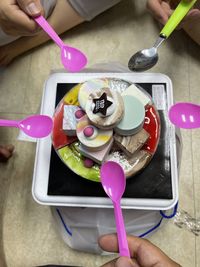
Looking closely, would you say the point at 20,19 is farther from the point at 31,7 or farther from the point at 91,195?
the point at 91,195

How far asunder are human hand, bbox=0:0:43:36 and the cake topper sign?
249 mm

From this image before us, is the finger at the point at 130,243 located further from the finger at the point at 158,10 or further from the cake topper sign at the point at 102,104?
the finger at the point at 158,10

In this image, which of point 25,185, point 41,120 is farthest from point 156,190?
point 25,185

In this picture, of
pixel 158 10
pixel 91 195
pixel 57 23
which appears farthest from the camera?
pixel 57 23

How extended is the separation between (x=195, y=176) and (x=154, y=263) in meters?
0.44

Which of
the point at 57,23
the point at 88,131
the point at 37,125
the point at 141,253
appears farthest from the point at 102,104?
the point at 57,23

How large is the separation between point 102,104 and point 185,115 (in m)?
0.20

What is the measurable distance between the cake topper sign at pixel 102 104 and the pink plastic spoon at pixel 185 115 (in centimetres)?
17

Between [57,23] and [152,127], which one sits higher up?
[152,127]

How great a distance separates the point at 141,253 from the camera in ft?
1.90

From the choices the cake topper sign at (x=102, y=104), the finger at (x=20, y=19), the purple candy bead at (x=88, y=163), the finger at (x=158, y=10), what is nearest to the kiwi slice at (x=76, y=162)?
the purple candy bead at (x=88, y=163)

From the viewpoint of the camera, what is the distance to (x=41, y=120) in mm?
696

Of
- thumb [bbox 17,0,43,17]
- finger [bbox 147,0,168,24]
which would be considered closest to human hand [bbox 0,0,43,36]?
thumb [bbox 17,0,43,17]

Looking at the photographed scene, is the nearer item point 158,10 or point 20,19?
point 20,19
